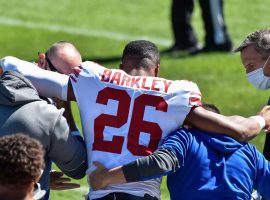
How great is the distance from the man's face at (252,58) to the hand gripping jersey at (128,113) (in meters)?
0.86

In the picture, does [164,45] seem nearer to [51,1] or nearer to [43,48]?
[43,48]

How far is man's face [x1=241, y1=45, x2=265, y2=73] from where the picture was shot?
6.50m

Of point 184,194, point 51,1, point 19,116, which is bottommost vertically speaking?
point 51,1

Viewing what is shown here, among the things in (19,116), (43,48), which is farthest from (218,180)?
(43,48)

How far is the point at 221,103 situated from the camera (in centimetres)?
1202

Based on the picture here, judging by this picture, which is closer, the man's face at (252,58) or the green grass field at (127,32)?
the man's face at (252,58)

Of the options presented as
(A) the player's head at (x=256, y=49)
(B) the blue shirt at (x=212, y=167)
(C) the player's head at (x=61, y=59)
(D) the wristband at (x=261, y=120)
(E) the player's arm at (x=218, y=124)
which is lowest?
(B) the blue shirt at (x=212, y=167)

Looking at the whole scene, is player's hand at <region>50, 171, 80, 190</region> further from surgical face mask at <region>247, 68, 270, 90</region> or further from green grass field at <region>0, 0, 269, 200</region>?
green grass field at <region>0, 0, 269, 200</region>

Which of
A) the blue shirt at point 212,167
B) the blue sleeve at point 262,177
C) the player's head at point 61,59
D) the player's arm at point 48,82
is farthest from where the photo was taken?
the player's head at point 61,59

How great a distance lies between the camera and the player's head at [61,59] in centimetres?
619

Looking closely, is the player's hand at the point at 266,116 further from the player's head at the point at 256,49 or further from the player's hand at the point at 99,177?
the player's hand at the point at 99,177

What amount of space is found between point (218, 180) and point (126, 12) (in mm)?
10983

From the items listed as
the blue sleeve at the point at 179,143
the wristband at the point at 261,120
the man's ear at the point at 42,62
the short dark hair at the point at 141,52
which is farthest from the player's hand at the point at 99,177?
the wristband at the point at 261,120

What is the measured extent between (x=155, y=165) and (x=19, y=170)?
1.11 metres
